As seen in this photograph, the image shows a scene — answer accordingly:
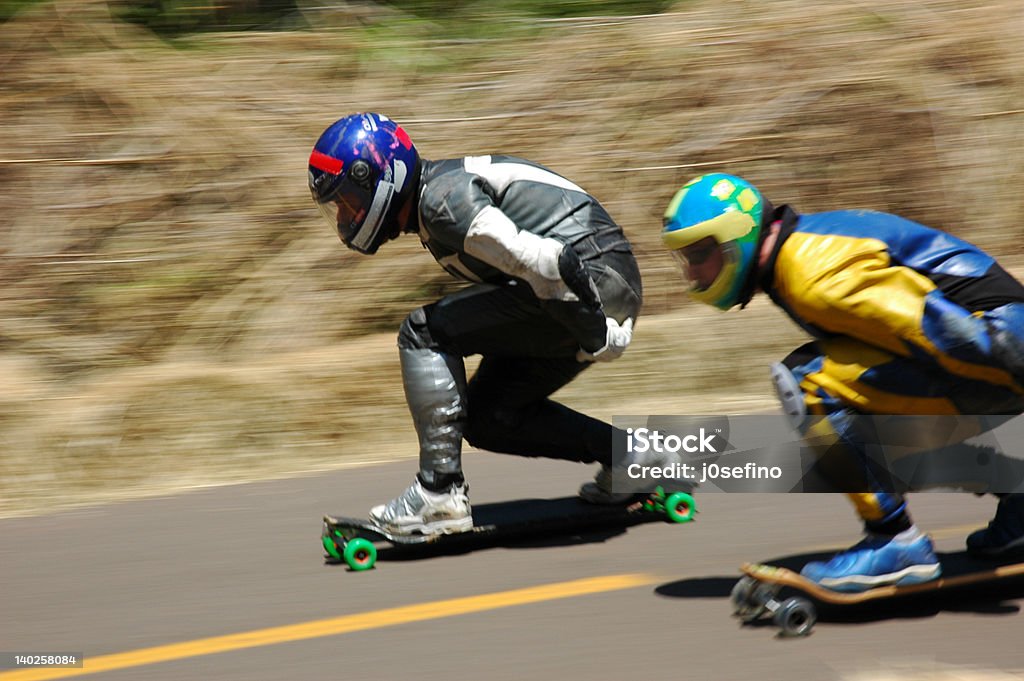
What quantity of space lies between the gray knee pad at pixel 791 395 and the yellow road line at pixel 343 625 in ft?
3.12

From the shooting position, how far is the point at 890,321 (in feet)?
12.4

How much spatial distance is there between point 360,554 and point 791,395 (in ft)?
6.14

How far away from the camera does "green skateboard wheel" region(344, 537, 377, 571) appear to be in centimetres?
491

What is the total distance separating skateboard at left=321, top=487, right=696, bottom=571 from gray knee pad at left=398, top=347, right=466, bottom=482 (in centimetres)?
28

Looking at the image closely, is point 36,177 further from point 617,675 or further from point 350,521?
point 617,675

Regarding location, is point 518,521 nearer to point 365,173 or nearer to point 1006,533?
point 365,173

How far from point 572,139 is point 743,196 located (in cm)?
580

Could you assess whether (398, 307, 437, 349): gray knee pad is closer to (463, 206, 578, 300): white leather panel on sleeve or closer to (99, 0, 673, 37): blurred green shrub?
(463, 206, 578, 300): white leather panel on sleeve

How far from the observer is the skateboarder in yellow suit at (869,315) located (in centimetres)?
379

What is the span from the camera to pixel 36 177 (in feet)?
29.5

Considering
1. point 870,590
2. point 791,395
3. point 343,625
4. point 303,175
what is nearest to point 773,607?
point 870,590

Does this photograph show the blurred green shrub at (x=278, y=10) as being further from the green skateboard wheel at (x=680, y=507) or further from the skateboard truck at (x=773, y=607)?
the skateboard truck at (x=773, y=607)

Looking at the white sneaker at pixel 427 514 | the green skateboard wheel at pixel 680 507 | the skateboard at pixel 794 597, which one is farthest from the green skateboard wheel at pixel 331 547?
the skateboard at pixel 794 597

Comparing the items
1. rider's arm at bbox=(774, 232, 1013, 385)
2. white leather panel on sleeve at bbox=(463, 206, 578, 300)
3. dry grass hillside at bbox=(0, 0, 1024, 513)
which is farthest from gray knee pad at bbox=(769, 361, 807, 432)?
dry grass hillside at bbox=(0, 0, 1024, 513)
